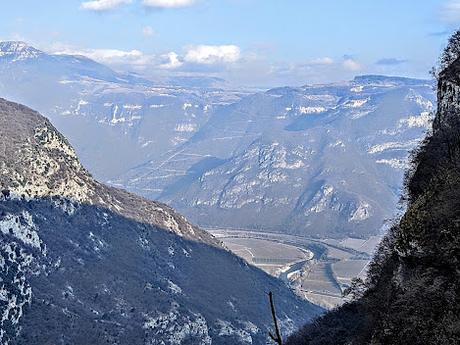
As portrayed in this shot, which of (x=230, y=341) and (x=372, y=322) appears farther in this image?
(x=230, y=341)

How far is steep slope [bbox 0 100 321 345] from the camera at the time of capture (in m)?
94.6

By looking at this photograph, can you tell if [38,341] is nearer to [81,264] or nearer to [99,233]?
[81,264]

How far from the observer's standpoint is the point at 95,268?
11406 cm

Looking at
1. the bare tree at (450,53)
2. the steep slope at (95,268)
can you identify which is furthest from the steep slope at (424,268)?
the steep slope at (95,268)

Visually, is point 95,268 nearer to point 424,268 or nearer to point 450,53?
point 450,53

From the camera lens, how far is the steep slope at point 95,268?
3725 inches

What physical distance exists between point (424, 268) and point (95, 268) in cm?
9229

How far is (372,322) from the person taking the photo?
3212 cm

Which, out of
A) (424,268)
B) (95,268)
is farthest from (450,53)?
(95,268)

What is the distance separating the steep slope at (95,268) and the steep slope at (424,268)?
59800mm

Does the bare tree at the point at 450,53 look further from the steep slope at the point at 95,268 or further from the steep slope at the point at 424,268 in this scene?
the steep slope at the point at 95,268

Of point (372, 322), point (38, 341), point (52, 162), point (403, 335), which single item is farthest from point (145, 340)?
point (403, 335)

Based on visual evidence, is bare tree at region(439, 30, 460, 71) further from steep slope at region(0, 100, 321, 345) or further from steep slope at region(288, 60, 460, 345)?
steep slope at region(0, 100, 321, 345)

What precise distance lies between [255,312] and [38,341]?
61697 millimetres
